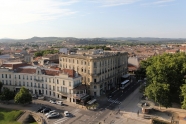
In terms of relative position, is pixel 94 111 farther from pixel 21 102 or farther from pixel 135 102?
pixel 21 102

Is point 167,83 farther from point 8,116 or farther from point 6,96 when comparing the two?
point 6,96

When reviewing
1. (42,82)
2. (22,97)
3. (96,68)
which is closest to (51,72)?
(42,82)

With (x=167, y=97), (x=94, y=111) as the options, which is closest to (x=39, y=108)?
(x=94, y=111)

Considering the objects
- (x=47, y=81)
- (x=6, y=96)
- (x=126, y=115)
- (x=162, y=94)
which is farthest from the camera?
(x=47, y=81)

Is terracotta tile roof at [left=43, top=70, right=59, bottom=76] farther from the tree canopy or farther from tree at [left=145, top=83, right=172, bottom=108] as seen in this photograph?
tree at [left=145, top=83, right=172, bottom=108]

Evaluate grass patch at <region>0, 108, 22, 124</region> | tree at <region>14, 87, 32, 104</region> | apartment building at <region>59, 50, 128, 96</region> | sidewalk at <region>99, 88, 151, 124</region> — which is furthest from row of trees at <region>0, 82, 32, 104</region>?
sidewalk at <region>99, 88, 151, 124</region>

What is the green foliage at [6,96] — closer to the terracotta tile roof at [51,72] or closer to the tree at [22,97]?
the tree at [22,97]
